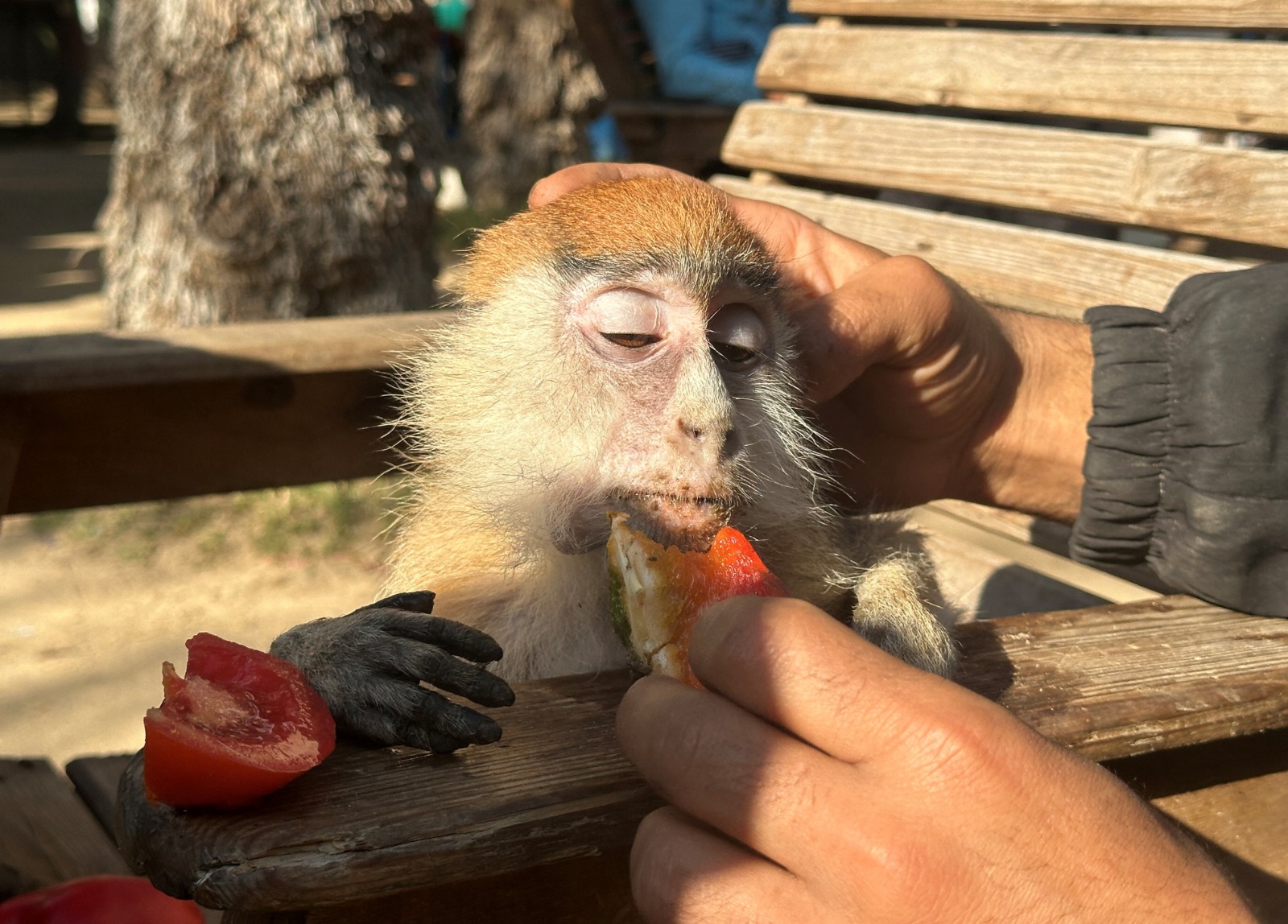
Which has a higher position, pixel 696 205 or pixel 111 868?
pixel 696 205

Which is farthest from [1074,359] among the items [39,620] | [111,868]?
[39,620]

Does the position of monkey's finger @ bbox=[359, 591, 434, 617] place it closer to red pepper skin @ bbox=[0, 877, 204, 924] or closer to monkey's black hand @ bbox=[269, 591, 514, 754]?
monkey's black hand @ bbox=[269, 591, 514, 754]

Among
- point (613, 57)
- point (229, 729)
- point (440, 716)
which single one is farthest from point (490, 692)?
point (613, 57)

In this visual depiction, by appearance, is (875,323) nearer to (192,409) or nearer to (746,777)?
(746,777)

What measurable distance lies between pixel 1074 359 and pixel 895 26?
1530 millimetres

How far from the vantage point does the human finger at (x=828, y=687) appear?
104 centimetres

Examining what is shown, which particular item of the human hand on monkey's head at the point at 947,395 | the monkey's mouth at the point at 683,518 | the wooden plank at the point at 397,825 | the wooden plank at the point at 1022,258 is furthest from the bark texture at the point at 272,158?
the wooden plank at the point at 397,825

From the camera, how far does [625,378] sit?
5.39ft

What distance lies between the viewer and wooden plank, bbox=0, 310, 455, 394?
7.36 ft

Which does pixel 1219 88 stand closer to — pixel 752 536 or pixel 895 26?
pixel 895 26

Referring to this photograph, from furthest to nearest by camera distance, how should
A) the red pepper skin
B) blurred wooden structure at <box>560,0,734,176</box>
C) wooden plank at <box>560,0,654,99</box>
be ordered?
1. wooden plank at <box>560,0,654,99</box>
2. blurred wooden structure at <box>560,0,734,176</box>
3. the red pepper skin

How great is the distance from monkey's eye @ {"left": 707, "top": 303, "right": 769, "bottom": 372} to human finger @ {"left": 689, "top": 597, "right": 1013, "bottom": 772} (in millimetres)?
695

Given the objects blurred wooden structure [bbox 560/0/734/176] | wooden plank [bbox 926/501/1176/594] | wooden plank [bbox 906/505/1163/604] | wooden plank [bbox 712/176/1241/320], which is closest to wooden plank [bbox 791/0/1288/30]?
wooden plank [bbox 712/176/1241/320]

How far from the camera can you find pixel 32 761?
98.2 inches
